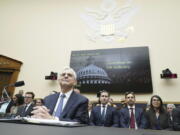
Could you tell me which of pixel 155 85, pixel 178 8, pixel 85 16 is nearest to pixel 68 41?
pixel 85 16

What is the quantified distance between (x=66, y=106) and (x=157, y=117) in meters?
1.67

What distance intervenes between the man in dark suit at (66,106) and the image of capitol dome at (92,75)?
A: 3.12 metres

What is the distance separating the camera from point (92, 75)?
5.05 m

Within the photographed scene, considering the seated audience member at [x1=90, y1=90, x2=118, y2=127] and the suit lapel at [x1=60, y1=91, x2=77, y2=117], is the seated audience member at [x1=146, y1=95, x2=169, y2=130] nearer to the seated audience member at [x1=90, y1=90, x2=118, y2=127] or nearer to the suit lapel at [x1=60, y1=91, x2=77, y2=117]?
the seated audience member at [x1=90, y1=90, x2=118, y2=127]

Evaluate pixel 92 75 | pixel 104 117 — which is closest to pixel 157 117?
pixel 104 117

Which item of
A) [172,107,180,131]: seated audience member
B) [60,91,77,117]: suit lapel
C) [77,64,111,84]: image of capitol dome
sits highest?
[77,64,111,84]: image of capitol dome

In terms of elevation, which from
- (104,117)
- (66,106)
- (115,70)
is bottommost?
(104,117)

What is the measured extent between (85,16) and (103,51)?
129 centimetres

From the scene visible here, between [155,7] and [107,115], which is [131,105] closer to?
[107,115]

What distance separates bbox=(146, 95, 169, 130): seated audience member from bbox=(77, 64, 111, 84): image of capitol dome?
81.9 inches

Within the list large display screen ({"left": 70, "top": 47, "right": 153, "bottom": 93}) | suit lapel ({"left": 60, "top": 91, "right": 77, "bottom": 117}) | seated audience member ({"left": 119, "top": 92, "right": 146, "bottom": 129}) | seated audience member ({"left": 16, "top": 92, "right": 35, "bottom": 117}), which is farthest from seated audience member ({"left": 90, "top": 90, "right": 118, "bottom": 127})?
large display screen ({"left": 70, "top": 47, "right": 153, "bottom": 93})

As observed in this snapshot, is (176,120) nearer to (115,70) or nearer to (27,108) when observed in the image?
(27,108)

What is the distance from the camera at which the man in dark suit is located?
1365 mm

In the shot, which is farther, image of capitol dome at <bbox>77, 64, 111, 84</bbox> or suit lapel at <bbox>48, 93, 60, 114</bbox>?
image of capitol dome at <bbox>77, 64, 111, 84</bbox>
